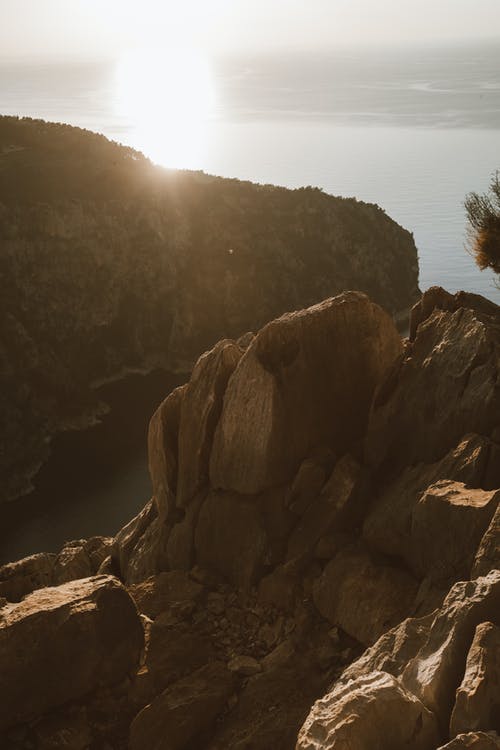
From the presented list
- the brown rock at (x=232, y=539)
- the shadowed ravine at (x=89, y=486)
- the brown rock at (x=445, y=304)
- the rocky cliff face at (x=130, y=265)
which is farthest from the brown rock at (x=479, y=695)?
the rocky cliff face at (x=130, y=265)

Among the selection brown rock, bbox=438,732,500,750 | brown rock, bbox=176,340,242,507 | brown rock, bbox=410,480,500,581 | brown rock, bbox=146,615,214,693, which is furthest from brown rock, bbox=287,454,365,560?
brown rock, bbox=438,732,500,750

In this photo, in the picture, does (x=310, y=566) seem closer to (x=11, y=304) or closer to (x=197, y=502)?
(x=197, y=502)

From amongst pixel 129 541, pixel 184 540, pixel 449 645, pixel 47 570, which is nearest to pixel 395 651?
pixel 449 645

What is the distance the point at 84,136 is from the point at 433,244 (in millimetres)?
78759

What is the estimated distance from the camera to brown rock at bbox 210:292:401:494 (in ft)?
81.3

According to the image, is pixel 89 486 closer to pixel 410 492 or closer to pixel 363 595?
pixel 410 492

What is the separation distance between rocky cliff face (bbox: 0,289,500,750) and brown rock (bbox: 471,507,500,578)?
5cm

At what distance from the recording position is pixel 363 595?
67.7 feet

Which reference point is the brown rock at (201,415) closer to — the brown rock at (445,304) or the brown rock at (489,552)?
the brown rock at (445,304)

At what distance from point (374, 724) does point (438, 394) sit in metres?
12.0

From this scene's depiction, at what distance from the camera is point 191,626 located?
72.7 feet

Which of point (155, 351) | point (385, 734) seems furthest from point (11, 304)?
point (385, 734)

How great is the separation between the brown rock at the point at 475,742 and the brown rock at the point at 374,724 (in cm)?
121

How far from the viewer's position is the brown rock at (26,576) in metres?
28.5
